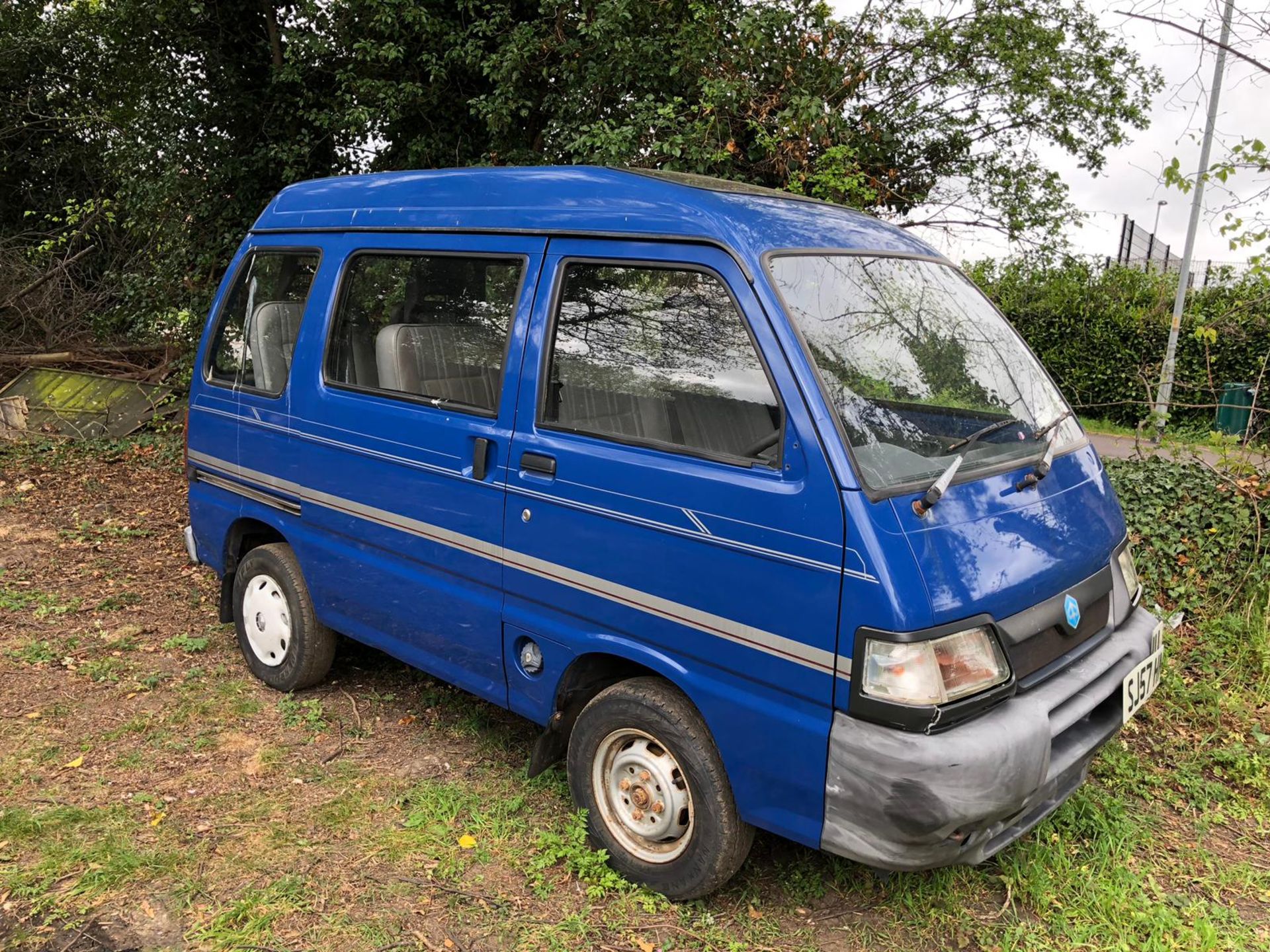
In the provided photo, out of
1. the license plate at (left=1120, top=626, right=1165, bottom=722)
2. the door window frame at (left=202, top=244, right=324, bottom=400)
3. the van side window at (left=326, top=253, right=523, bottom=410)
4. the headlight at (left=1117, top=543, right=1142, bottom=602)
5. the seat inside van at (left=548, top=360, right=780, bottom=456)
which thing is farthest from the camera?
the door window frame at (left=202, top=244, right=324, bottom=400)

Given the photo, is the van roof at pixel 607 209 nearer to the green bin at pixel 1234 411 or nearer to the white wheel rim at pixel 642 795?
the white wheel rim at pixel 642 795

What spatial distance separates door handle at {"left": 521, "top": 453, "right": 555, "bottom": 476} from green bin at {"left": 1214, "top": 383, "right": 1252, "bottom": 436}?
376 cm

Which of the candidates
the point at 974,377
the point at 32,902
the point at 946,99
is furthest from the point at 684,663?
the point at 946,99

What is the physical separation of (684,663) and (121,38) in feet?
33.5

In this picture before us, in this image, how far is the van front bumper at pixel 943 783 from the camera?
2.49 m

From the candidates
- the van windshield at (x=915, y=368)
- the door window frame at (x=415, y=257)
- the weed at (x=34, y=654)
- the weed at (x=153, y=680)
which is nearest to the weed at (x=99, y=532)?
the weed at (x=34, y=654)

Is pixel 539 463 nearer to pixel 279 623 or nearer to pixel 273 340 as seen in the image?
pixel 273 340

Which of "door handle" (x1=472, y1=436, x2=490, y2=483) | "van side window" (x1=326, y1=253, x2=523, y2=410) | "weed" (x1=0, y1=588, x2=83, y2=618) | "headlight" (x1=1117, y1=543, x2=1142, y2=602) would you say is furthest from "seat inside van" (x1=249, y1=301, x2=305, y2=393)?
"headlight" (x1=1117, y1=543, x2=1142, y2=602)

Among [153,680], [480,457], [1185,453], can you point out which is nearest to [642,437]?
[480,457]

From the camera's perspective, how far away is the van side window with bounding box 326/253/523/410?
3527 millimetres

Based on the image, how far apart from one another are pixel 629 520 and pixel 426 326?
1392 millimetres

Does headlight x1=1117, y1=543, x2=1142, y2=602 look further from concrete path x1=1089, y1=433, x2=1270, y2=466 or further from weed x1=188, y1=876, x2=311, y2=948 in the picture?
weed x1=188, y1=876, x2=311, y2=948

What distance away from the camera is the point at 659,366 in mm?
3127

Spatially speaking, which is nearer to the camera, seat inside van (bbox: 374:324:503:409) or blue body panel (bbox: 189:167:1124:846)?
blue body panel (bbox: 189:167:1124:846)
